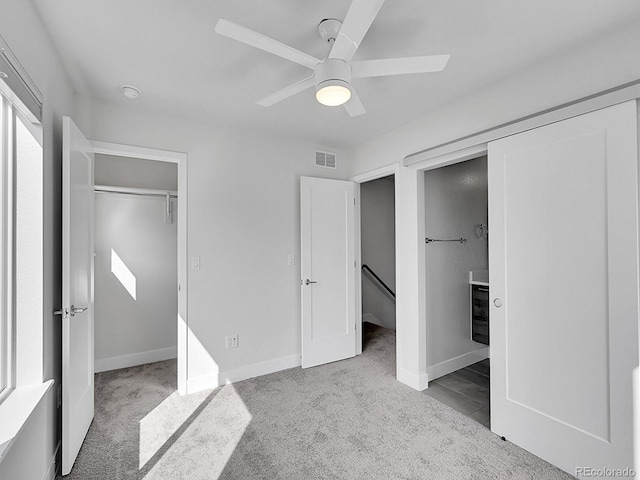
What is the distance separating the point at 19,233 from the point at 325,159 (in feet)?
9.16

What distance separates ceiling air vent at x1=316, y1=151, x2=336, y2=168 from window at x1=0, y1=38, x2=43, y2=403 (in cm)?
252

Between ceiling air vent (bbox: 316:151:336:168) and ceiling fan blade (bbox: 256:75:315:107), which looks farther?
ceiling air vent (bbox: 316:151:336:168)

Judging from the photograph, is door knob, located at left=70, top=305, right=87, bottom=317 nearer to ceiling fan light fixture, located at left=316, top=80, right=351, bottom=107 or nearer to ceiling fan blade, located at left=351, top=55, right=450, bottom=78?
ceiling fan light fixture, located at left=316, top=80, right=351, bottom=107

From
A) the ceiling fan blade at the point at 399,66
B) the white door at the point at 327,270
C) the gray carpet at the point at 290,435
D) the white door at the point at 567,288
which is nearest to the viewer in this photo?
the ceiling fan blade at the point at 399,66

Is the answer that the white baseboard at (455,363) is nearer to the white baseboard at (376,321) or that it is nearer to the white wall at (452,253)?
the white wall at (452,253)

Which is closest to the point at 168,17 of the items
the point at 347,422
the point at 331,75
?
the point at 331,75

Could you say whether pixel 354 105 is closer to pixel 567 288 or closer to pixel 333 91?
pixel 333 91

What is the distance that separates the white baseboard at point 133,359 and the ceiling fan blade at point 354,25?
352cm

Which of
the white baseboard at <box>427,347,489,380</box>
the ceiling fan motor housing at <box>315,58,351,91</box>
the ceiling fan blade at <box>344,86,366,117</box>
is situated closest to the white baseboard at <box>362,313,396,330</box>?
the white baseboard at <box>427,347,489,380</box>

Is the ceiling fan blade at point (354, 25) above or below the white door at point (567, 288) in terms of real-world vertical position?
above

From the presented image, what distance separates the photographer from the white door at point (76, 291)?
6.06ft

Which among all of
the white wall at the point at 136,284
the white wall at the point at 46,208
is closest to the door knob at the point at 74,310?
the white wall at the point at 46,208

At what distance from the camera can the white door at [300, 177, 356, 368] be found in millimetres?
3510

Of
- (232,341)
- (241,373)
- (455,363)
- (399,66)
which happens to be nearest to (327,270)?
(232,341)
